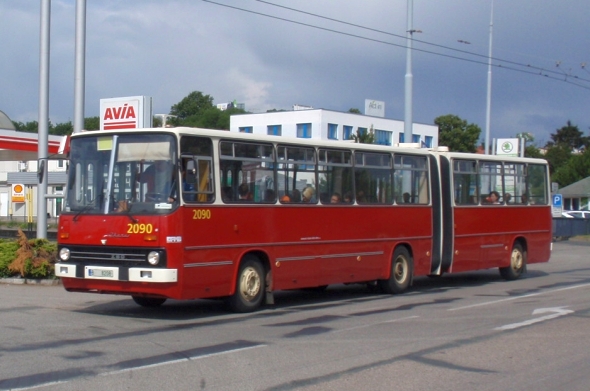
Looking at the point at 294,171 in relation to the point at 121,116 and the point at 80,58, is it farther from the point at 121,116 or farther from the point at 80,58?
the point at 121,116

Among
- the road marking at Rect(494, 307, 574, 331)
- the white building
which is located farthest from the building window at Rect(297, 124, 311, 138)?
the road marking at Rect(494, 307, 574, 331)

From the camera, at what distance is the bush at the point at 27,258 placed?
17391 millimetres

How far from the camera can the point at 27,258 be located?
686 inches

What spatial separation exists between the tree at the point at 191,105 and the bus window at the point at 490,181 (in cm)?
9327

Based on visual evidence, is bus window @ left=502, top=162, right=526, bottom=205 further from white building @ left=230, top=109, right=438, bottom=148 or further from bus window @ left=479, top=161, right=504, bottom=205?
white building @ left=230, top=109, right=438, bottom=148

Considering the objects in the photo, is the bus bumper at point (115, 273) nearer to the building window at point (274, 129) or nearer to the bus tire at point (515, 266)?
the bus tire at point (515, 266)

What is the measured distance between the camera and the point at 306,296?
1702cm

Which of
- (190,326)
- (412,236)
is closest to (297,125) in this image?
(412,236)

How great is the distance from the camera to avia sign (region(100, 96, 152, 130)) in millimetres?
21375

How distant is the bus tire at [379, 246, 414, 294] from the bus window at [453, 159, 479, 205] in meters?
2.32

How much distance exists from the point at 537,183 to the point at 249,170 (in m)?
11.2

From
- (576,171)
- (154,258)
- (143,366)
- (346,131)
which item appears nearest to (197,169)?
(154,258)

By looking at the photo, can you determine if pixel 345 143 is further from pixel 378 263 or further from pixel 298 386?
pixel 298 386

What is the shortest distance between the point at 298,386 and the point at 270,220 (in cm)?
622
